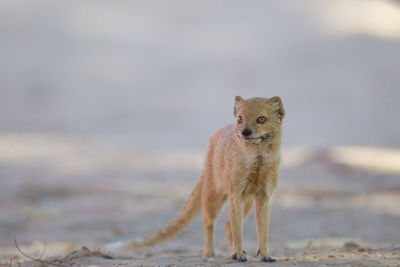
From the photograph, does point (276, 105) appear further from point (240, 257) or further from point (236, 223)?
point (240, 257)

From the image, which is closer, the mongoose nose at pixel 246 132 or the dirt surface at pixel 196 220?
the mongoose nose at pixel 246 132

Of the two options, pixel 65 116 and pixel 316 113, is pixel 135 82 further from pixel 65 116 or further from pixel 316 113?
pixel 316 113

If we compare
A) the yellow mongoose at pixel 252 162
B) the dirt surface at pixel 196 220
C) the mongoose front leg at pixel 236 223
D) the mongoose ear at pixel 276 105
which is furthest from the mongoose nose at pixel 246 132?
the dirt surface at pixel 196 220

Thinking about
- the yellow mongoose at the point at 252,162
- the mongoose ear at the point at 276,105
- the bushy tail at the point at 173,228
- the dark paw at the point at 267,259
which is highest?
the mongoose ear at the point at 276,105

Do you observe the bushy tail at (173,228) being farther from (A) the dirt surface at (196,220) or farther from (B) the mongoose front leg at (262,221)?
(B) the mongoose front leg at (262,221)

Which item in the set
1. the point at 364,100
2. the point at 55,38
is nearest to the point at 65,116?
the point at 55,38

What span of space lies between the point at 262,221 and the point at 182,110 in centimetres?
2268

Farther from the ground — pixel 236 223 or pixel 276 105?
pixel 276 105

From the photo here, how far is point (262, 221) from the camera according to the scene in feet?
17.6

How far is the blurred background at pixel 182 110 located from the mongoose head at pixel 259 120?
9.67ft

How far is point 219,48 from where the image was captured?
3309cm

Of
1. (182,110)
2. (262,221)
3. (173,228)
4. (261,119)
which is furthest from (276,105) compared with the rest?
(182,110)

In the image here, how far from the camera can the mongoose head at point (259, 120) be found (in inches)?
195

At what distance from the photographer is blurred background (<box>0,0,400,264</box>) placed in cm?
1020
